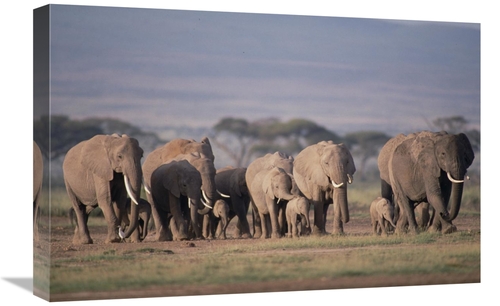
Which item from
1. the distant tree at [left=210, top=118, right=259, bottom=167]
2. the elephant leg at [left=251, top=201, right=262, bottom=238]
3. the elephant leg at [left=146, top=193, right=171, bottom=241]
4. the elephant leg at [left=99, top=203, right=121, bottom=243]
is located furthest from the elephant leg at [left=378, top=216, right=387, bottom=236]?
the elephant leg at [left=99, top=203, right=121, bottom=243]

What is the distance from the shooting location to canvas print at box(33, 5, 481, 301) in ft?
59.4

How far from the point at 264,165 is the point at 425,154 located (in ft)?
8.77

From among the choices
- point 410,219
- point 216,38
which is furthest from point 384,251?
point 216,38

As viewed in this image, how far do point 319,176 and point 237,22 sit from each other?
307 cm

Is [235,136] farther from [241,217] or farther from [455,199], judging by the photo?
[455,199]

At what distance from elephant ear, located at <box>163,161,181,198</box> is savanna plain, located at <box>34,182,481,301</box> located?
110cm

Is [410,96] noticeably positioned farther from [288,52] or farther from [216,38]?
[216,38]

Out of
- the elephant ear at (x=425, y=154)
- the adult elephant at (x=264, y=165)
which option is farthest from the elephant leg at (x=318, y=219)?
the elephant ear at (x=425, y=154)

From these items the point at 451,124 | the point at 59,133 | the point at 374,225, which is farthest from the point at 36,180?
the point at 451,124

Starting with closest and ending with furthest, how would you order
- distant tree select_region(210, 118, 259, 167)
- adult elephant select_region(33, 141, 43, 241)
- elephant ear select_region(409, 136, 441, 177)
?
1. adult elephant select_region(33, 141, 43, 241)
2. distant tree select_region(210, 118, 259, 167)
3. elephant ear select_region(409, 136, 441, 177)

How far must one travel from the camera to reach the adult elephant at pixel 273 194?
20656 mm

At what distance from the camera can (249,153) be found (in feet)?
64.8

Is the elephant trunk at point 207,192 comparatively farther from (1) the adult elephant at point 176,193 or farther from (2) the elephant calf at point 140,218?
(2) the elephant calf at point 140,218

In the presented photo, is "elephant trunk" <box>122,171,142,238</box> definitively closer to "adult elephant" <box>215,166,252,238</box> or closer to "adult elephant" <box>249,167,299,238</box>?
"adult elephant" <box>215,166,252,238</box>
